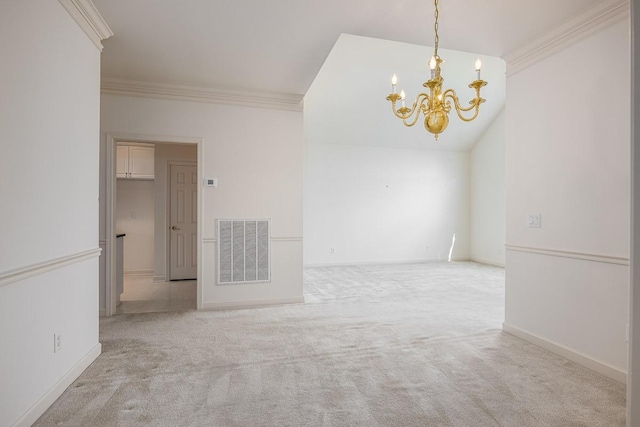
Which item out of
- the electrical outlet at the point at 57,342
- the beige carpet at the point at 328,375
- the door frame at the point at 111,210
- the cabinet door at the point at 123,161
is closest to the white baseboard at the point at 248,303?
the beige carpet at the point at 328,375

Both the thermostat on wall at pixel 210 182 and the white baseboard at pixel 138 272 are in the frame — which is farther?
the white baseboard at pixel 138 272

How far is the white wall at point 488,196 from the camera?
25.9 ft

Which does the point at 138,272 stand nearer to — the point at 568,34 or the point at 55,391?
the point at 55,391

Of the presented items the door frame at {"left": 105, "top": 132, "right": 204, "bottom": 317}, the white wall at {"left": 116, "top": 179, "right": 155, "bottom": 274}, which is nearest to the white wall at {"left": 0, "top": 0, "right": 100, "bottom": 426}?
the door frame at {"left": 105, "top": 132, "right": 204, "bottom": 317}

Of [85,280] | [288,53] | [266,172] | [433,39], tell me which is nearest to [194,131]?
[266,172]

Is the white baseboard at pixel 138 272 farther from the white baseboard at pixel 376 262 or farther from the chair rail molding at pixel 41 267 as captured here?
the chair rail molding at pixel 41 267

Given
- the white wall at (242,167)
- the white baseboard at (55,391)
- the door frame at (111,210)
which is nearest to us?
the white baseboard at (55,391)

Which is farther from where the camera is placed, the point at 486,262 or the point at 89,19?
the point at 486,262

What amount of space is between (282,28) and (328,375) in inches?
106

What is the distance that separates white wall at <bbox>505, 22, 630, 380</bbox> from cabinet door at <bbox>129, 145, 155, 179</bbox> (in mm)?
5678

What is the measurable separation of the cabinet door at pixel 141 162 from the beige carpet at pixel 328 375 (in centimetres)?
324

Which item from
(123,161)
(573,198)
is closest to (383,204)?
(123,161)

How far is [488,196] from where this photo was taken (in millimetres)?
8320

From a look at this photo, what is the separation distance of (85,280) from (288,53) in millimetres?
2569
